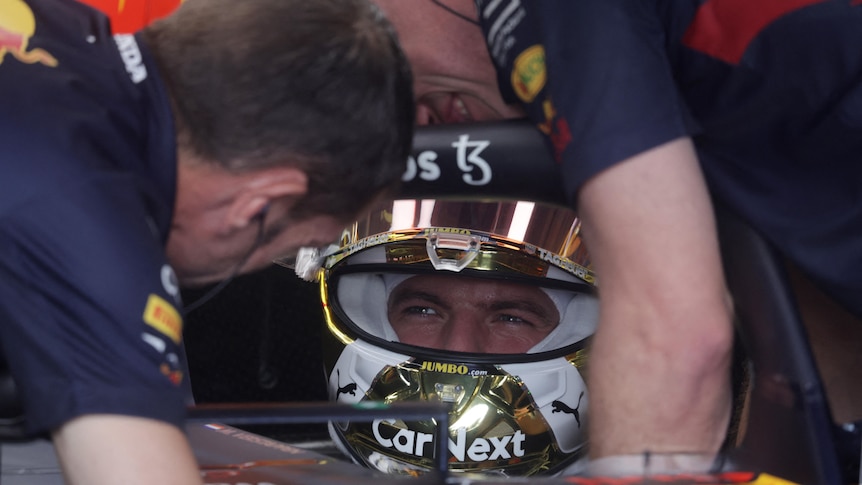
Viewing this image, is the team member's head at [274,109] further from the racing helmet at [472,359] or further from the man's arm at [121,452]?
the racing helmet at [472,359]

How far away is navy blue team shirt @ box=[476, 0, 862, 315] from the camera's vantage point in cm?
→ 91

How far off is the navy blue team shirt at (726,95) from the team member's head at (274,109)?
0.44 feet

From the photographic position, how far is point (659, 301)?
0.91m

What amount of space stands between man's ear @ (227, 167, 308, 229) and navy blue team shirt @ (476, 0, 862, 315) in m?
0.24

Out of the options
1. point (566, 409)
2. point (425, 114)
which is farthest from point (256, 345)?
point (425, 114)

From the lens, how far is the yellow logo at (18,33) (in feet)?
2.69

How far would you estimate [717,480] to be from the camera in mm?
816

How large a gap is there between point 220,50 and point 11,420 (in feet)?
1.03

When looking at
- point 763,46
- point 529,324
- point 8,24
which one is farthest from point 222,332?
point 763,46

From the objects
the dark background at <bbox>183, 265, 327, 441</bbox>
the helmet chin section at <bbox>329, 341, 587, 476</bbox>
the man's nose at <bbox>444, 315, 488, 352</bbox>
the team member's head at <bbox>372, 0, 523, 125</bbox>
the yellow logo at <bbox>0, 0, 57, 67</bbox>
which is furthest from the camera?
the dark background at <bbox>183, 265, 327, 441</bbox>

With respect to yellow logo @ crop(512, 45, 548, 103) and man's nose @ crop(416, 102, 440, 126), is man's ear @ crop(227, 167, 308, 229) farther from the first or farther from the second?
man's nose @ crop(416, 102, 440, 126)

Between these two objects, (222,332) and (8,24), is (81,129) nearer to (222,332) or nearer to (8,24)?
(8,24)

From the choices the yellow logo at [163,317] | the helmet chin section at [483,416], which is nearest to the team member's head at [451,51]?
the helmet chin section at [483,416]


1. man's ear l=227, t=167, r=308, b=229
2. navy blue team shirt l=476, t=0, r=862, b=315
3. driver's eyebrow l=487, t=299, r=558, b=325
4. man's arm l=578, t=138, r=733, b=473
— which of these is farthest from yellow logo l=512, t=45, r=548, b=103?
driver's eyebrow l=487, t=299, r=558, b=325
